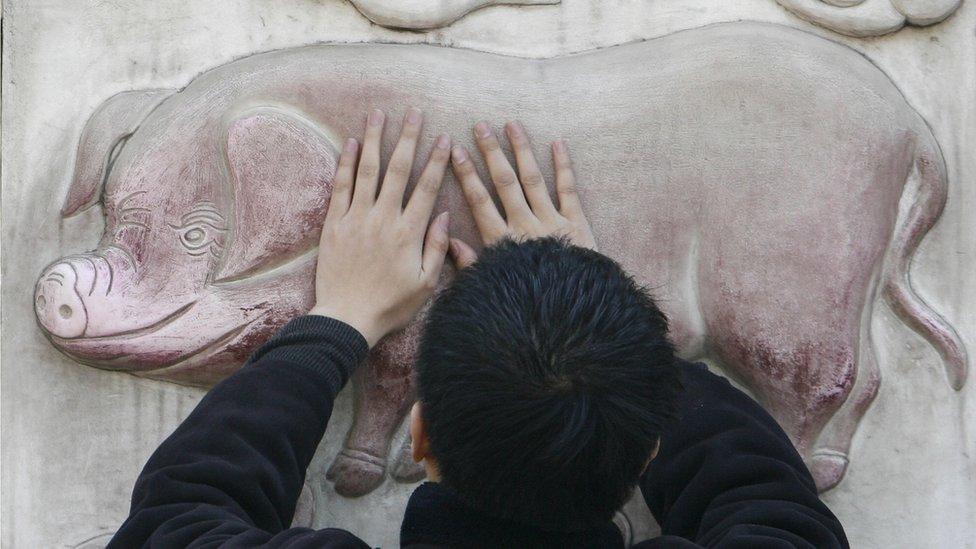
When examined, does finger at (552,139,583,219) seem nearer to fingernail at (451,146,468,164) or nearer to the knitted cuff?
fingernail at (451,146,468,164)

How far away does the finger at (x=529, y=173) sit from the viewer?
1445mm

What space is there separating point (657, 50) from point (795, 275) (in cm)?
41

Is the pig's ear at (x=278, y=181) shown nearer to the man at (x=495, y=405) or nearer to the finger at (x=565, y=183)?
the man at (x=495, y=405)

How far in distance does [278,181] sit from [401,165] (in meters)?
0.19

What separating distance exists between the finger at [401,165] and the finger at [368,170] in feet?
0.05

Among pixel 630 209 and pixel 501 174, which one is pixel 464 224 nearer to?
pixel 501 174

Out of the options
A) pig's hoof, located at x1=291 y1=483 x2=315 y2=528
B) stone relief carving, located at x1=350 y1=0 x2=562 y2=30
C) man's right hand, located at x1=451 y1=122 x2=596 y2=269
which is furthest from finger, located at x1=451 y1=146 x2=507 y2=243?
pig's hoof, located at x1=291 y1=483 x2=315 y2=528

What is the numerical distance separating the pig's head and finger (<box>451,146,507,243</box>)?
19 centimetres

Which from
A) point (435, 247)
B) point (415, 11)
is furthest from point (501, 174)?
point (415, 11)

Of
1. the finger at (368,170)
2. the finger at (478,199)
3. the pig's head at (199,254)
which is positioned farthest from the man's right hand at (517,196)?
the pig's head at (199,254)

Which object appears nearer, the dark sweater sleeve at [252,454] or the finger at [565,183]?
the dark sweater sleeve at [252,454]

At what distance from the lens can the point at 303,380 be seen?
4.27ft

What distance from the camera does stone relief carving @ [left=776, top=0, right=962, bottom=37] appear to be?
154cm

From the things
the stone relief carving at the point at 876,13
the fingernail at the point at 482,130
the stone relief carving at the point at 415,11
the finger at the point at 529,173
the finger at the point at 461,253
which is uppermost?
the stone relief carving at the point at 415,11
